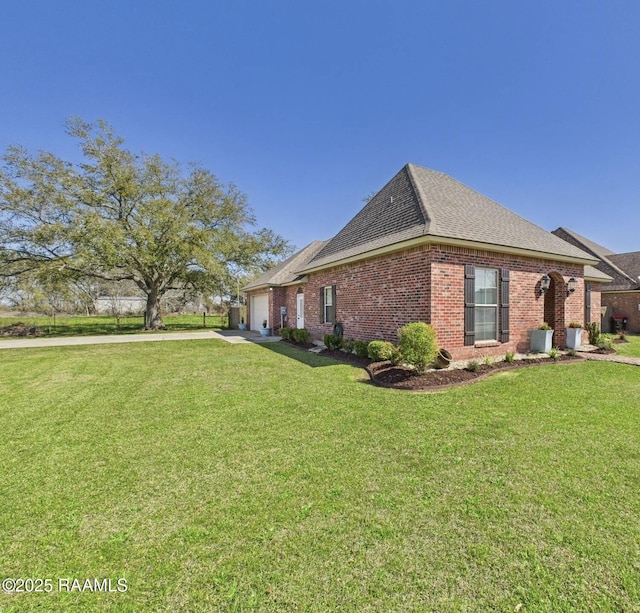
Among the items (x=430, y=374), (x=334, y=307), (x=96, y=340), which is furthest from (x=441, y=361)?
(x=96, y=340)

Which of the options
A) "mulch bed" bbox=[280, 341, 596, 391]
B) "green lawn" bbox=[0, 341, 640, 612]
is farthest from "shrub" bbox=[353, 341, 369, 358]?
"green lawn" bbox=[0, 341, 640, 612]

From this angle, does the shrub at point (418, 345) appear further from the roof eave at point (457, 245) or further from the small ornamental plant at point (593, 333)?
the small ornamental plant at point (593, 333)

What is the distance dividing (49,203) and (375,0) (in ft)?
62.0

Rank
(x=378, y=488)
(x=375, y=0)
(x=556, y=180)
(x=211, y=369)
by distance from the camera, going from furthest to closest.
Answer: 1. (x=556, y=180)
2. (x=375, y=0)
3. (x=211, y=369)
4. (x=378, y=488)

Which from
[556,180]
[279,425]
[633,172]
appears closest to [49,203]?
[279,425]

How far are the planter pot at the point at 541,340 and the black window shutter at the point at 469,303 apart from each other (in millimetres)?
2608

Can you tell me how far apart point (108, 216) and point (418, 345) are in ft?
66.4

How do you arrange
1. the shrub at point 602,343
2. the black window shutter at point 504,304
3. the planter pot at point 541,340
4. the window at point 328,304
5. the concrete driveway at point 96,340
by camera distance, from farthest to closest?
the concrete driveway at point 96,340 → the window at point 328,304 → the shrub at point 602,343 → the planter pot at point 541,340 → the black window shutter at point 504,304

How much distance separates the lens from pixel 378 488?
2.77 m

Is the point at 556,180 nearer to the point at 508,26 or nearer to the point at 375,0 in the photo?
the point at 508,26

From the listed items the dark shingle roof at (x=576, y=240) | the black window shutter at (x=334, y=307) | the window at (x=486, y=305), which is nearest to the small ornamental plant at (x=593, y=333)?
the window at (x=486, y=305)

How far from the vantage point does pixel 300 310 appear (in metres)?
14.5

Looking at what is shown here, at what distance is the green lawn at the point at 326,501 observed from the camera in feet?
5.86

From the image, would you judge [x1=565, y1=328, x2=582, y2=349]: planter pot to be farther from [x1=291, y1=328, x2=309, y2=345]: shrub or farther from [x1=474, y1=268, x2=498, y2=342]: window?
[x1=291, y1=328, x2=309, y2=345]: shrub
